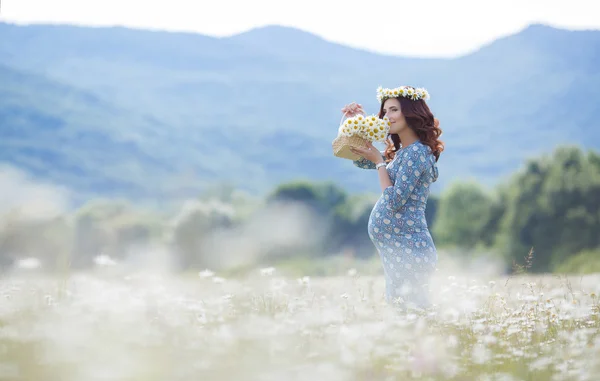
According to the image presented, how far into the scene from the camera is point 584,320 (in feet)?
19.8

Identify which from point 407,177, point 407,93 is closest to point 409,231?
point 407,177

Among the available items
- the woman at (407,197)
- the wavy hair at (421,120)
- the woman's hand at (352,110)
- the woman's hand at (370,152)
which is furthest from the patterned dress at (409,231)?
the woman's hand at (352,110)

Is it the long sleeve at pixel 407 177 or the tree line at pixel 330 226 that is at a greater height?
the tree line at pixel 330 226

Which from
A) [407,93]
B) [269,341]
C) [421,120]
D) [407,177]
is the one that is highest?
[407,93]

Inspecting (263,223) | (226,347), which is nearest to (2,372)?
(226,347)

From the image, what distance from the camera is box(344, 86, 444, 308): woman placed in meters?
6.43

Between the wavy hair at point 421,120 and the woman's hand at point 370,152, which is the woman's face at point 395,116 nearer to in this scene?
the wavy hair at point 421,120

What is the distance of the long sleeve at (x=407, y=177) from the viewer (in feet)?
20.8

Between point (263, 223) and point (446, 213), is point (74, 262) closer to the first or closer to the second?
point (263, 223)

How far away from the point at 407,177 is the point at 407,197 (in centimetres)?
18

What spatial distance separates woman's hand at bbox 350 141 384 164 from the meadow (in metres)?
1.30

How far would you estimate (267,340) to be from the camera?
4.42m

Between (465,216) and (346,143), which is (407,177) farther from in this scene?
(465,216)

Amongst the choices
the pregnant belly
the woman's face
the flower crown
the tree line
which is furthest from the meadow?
the tree line
